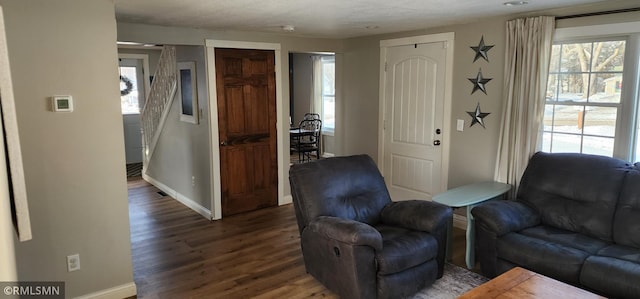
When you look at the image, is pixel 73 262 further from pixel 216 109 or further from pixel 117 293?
pixel 216 109

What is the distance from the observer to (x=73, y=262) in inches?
114

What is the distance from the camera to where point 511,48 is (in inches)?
150

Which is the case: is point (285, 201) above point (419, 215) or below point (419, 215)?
below

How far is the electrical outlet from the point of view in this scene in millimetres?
2885

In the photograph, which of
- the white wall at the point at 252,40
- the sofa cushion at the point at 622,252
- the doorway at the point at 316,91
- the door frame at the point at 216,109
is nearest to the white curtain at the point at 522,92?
the sofa cushion at the point at 622,252

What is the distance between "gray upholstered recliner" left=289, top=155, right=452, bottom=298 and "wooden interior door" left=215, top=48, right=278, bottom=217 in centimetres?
187

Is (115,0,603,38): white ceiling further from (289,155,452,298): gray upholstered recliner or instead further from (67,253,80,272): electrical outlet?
(67,253,80,272): electrical outlet

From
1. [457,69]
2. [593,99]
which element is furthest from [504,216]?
[457,69]

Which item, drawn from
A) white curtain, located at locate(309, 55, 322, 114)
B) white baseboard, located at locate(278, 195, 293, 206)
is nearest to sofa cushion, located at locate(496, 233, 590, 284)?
white baseboard, located at locate(278, 195, 293, 206)

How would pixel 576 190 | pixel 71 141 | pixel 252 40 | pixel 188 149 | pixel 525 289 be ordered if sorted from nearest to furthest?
pixel 525 289, pixel 71 141, pixel 576 190, pixel 252 40, pixel 188 149

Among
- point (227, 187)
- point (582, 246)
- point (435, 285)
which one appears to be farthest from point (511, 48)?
point (227, 187)

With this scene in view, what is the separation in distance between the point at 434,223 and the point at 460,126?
166cm

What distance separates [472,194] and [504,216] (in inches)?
21.4

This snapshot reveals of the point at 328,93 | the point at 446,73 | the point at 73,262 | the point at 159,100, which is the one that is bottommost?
the point at 73,262
